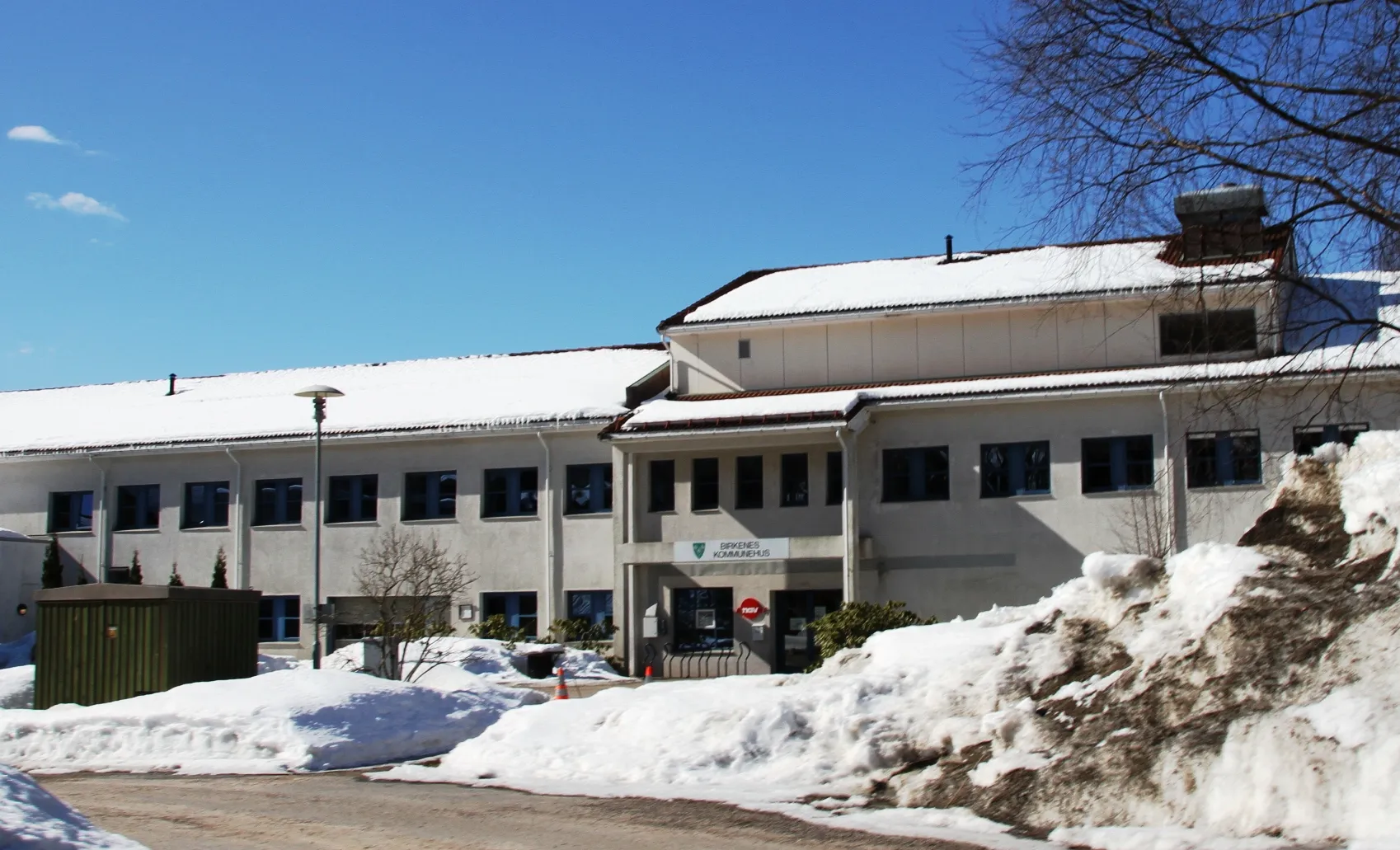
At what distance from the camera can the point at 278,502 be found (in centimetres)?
3803

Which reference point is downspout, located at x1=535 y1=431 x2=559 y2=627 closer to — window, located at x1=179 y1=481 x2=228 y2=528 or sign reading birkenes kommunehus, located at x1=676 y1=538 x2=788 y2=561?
sign reading birkenes kommunehus, located at x1=676 y1=538 x2=788 y2=561

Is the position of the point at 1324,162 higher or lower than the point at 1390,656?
higher

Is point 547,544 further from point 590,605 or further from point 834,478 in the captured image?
point 834,478

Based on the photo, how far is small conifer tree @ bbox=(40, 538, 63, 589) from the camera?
38000mm

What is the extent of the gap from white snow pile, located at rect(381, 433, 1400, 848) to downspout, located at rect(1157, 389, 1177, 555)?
45.2 ft

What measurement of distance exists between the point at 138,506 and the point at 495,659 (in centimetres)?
1355

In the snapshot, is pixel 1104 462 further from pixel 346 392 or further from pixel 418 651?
pixel 346 392

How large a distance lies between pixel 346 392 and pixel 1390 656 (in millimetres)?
34299

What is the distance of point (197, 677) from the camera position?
21109 mm

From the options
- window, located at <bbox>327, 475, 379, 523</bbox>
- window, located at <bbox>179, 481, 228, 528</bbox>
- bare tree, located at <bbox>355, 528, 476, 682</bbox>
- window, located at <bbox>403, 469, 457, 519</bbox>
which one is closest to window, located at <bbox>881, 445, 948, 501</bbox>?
bare tree, located at <bbox>355, 528, 476, 682</bbox>

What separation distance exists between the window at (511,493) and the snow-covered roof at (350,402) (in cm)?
132

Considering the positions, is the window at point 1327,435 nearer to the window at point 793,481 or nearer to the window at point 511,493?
the window at point 793,481

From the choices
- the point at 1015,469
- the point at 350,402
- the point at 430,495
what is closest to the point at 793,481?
the point at 1015,469

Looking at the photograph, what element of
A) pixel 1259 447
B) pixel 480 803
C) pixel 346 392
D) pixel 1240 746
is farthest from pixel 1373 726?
pixel 346 392
